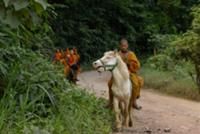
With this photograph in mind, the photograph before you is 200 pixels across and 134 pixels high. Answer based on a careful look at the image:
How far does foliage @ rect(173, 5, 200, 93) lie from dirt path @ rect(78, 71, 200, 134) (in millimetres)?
1432

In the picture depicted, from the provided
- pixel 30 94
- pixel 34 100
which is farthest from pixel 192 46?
pixel 34 100

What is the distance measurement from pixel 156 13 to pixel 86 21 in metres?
5.28

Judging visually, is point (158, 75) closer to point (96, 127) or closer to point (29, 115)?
point (96, 127)

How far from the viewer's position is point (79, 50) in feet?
110

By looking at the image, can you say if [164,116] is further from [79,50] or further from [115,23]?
[115,23]

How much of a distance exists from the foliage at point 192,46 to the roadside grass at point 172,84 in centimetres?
53

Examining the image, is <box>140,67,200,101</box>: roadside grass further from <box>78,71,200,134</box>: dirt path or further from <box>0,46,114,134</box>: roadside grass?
<box>0,46,114,134</box>: roadside grass

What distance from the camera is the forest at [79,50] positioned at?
5.15m

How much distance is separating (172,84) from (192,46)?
2.37 m

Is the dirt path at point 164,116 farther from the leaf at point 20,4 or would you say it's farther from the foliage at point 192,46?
the leaf at point 20,4

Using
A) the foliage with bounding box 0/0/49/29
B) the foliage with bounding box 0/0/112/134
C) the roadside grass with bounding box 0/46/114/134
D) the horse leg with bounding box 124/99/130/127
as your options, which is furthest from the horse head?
the foliage with bounding box 0/0/49/29

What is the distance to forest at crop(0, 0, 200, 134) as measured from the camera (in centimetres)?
515

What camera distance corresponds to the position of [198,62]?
60.0 ft

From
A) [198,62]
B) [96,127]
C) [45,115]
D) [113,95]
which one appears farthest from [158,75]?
[45,115]
